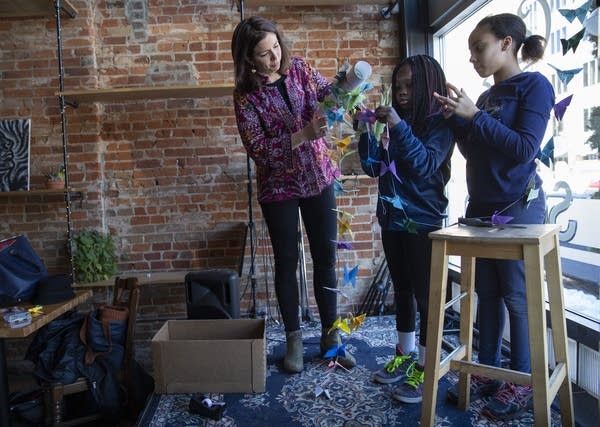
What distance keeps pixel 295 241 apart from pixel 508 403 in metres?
1.04

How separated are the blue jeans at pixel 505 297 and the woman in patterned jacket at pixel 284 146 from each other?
0.64 meters

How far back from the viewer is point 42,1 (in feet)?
9.07

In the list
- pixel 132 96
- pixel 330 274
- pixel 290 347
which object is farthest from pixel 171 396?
pixel 132 96

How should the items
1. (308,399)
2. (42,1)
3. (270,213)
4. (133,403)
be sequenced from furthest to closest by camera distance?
(42,1) < (133,403) < (270,213) < (308,399)

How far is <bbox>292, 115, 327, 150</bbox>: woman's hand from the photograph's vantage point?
5.62 ft

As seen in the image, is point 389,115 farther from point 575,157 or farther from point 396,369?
point 396,369

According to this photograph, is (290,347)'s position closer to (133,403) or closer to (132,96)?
(133,403)

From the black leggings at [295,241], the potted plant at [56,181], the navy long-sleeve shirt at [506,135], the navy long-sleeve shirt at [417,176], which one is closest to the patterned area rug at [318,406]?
the black leggings at [295,241]

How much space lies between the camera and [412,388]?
1731mm

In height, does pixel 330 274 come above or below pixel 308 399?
above

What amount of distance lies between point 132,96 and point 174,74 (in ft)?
1.09

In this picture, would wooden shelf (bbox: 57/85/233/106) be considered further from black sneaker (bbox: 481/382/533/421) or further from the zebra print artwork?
black sneaker (bbox: 481/382/533/421)

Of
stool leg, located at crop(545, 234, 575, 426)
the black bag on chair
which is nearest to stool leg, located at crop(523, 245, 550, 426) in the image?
stool leg, located at crop(545, 234, 575, 426)

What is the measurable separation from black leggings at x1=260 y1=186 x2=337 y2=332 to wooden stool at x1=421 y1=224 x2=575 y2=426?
2.05 ft
